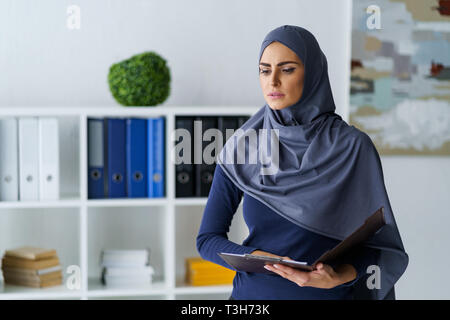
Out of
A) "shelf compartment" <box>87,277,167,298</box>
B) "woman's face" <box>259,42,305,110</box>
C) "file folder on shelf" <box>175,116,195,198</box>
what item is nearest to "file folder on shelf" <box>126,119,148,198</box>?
"file folder on shelf" <box>175,116,195,198</box>

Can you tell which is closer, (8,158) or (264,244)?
(264,244)

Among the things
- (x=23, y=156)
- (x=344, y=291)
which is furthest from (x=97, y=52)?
(x=344, y=291)

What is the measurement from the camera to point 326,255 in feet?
3.84

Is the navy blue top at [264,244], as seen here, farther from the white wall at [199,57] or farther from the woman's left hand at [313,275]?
the white wall at [199,57]

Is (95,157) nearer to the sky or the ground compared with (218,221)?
nearer to the sky

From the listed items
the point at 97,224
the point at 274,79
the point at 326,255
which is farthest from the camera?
the point at 97,224

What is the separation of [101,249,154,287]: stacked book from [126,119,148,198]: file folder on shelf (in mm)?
266

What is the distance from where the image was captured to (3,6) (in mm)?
2338

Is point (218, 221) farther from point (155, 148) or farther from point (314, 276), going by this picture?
point (155, 148)

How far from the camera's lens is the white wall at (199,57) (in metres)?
2.36

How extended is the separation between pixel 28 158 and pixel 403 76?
1.77m

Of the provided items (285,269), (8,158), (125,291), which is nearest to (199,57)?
(8,158)
